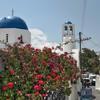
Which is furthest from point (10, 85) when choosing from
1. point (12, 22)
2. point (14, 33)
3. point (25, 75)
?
point (14, 33)

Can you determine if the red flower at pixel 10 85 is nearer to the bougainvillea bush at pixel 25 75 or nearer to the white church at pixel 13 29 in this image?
the bougainvillea bush at pixel 25 75

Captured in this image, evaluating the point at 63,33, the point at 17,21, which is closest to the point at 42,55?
the point at 17,21

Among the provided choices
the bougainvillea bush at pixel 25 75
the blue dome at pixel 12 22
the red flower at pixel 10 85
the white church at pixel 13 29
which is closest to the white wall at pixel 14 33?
the white church at pixel 13 29

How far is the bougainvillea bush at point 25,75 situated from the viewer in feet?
26.0

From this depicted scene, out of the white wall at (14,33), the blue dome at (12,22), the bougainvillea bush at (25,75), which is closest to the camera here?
the bougainvillea bush at (25,75)

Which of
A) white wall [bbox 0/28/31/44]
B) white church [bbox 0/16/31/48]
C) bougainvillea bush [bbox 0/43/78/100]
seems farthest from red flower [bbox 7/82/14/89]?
white wall [bbox 0/28/31/44]

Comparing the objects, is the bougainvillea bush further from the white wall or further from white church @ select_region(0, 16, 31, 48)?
the white wall

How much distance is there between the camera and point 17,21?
155 feet

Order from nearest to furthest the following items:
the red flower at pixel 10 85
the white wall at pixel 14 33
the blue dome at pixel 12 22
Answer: the red flower at pixel 10 85 → the blue dome at pixel 12 22 → the white wall at pixel 14 33

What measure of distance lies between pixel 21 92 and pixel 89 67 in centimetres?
6105

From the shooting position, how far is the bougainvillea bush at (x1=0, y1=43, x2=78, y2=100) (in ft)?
26.0

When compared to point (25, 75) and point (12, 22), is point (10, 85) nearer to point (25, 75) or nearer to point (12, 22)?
point (25, 75)

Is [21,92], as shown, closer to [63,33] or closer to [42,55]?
[42,55]

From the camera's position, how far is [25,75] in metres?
8.63
